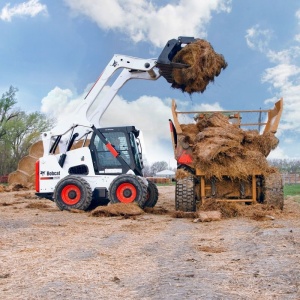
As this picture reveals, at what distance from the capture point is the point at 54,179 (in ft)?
47.1

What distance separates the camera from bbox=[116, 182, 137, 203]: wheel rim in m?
13.0

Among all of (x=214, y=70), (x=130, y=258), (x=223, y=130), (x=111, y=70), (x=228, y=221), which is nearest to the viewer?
(x=130, y=258)

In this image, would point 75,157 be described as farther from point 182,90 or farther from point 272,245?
point 272,245

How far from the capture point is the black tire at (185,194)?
11844 mm

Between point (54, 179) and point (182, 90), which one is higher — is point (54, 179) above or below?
below

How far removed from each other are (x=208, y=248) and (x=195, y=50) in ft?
26.3

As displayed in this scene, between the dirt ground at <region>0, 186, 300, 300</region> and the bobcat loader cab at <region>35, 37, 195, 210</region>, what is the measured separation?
3619mm

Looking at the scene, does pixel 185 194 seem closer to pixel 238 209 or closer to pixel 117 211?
pixel 238 209

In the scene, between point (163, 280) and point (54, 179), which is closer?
point (163, 280)

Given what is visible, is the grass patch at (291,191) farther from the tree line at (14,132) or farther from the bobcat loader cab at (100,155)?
the tree line at (14,132)

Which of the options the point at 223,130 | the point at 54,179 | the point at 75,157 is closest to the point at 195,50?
the point at 223,130

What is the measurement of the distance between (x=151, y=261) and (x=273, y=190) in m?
6.90

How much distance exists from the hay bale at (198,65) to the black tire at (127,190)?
3247 millimetres

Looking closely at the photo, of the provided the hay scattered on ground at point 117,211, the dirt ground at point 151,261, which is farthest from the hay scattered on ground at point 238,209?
the hay scattered on ground at point 117,211
